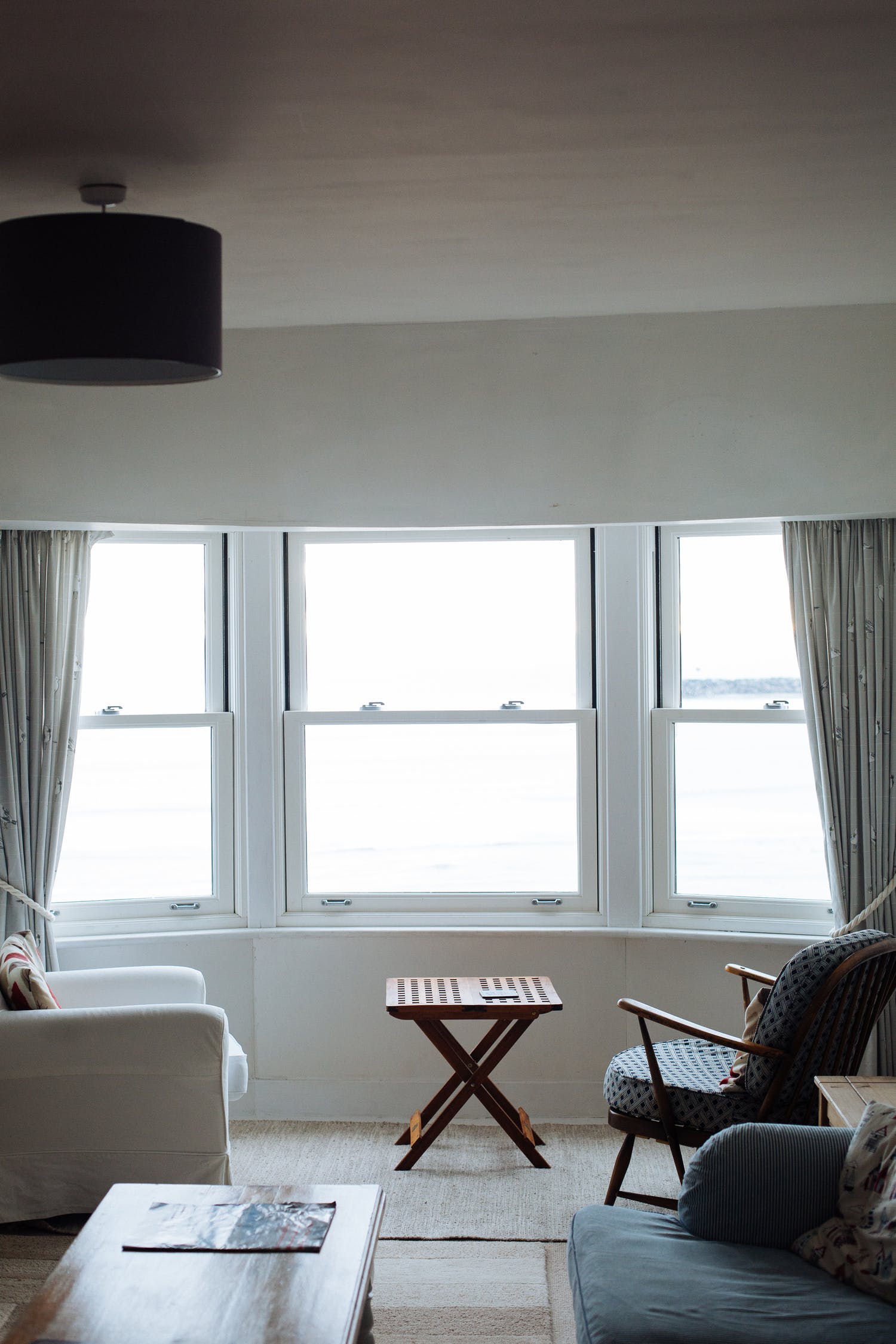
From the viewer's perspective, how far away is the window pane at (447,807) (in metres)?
4.82

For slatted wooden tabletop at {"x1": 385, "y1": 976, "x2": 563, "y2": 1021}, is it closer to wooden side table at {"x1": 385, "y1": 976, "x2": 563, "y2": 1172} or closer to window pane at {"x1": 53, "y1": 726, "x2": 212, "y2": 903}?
wooden side table at {"x1": 385, "y1": 976, "x2": 563, "y2": 1172}

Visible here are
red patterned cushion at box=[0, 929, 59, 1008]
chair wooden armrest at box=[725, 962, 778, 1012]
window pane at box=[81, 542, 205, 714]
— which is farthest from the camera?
window pane at box=[81, 542, 205, 714]

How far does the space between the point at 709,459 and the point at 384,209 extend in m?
1.61

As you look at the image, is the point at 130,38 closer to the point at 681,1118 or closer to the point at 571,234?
the point at 571,234

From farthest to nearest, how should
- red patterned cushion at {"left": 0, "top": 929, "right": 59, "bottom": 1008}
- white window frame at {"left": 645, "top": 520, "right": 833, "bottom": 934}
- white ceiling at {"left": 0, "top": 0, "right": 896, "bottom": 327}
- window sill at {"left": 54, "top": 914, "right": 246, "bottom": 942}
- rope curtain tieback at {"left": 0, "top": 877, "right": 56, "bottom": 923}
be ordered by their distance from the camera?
window sill at {"left": 54, "top": 914, "right": 246, "bottom": 942}
white window frame at {"left": 645, "top": 520, "right": 833, "bottom": 934}
rope curtain tieback at {"left": 0, "top": 877, "right": 56, "bottom": 923}
red patterned cushion at {"left": 0, "top": 929, "right": 59, "bottom": 1008}
white ceiling at {"left": 0, "top": 0, "right": 896, "bottom": 327}

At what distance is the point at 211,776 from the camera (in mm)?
4828

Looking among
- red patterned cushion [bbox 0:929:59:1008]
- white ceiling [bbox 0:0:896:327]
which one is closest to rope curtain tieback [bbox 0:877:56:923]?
red patterned cushion [bbox 0:929:59:1008]

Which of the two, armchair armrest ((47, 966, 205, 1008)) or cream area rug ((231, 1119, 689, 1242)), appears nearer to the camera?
cream area rug ((231, 1119, 689, 1242))

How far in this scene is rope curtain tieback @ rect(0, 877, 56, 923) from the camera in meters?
4.37

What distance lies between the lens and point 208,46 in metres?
2.06

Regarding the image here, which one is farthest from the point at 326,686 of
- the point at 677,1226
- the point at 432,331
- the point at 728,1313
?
the point at 728,1313

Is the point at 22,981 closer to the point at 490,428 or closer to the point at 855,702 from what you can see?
the point at 490,428

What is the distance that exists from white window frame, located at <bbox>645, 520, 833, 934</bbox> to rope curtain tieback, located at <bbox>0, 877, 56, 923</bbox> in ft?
7.83

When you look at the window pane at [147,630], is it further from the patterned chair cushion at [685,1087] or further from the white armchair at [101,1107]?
the patterned chair cushion at [685,1087]
